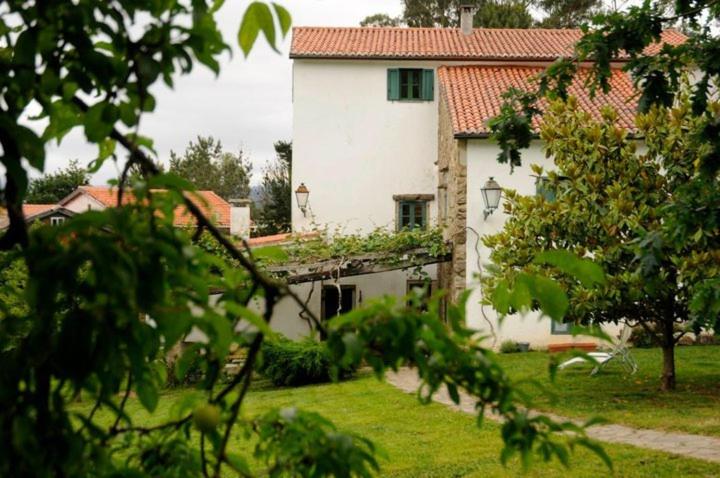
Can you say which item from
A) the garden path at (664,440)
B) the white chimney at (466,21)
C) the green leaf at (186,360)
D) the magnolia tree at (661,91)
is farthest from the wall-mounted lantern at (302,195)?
the green leaf at (186,360)

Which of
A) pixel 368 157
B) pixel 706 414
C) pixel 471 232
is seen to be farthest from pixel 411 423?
pixel 368 157

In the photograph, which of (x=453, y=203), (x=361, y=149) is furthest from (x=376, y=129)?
(x=453, y=203)

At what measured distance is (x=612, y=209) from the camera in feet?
39.8

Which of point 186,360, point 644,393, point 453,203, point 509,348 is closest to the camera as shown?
point 186,360

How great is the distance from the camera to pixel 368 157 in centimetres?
2384

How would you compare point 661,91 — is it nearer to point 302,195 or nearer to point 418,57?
point 302,195

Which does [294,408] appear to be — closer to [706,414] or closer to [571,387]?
[706,414]

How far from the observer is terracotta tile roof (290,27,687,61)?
2394cm

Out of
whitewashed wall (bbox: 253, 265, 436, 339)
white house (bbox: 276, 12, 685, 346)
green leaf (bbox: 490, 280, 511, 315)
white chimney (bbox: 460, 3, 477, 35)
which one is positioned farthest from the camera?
white chimney (bbox: 460, 3, 477, 35)

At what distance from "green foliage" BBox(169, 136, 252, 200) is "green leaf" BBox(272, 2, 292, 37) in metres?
53.7

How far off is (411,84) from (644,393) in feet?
43.3

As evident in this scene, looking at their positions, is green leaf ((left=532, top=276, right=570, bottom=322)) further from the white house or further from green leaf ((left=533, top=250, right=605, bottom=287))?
the white house

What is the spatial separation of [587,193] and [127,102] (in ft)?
38.4

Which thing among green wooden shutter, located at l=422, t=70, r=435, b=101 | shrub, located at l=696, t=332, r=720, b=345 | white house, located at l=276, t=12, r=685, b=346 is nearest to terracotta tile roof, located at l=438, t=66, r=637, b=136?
white house, located at l=276, t=12, r=685, b=346
